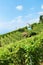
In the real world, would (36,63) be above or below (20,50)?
below

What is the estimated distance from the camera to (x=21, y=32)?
27.8 meters

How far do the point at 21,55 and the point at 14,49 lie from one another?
530 millimetres

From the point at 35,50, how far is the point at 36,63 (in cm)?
77

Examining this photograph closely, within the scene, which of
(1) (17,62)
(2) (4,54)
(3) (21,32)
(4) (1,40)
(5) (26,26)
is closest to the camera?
(2) (4,54)

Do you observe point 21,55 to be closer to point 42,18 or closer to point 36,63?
point 36,63

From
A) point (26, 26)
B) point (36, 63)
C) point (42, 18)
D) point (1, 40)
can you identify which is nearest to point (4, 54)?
point (36, 63)

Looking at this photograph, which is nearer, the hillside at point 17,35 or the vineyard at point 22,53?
the vineyard at point 22,53

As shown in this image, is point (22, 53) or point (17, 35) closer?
point (22, 53)

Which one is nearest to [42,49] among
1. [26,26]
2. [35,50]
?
[35,50]

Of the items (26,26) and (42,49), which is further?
(26,26)

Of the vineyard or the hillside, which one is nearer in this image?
the vineyard

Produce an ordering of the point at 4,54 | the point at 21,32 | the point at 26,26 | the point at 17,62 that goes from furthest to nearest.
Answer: the point at 26,26 < the point at 21,32 < the point at 17,62 < the point at 4,54

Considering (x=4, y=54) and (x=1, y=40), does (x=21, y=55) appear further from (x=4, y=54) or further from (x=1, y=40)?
(x=1, y=40)

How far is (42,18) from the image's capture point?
33406mm
